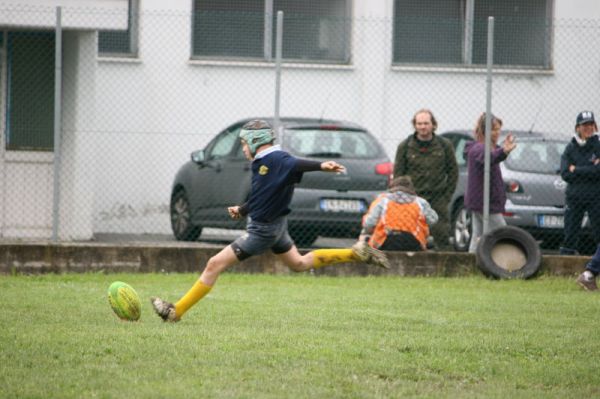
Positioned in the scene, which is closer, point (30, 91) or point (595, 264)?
point (595, 264)

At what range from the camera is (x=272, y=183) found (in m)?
10.7

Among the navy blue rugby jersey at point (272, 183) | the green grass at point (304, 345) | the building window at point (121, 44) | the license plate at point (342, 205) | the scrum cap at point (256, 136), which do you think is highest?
the building window at point (121, 44)

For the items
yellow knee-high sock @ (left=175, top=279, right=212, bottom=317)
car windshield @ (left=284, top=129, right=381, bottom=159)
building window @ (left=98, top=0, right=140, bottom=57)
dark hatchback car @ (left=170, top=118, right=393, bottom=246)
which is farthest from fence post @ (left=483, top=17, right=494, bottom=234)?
building window @ (left=98, top=0, right=140, bottom=57)

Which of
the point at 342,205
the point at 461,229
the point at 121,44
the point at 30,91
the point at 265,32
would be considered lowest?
the point at 461,229

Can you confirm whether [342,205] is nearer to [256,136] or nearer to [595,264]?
[595,264]

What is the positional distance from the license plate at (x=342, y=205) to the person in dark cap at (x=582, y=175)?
259 centimetres

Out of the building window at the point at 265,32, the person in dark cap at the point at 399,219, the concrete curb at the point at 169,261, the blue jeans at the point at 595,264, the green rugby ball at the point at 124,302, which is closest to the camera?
the green rugby ball at the point at 124,302

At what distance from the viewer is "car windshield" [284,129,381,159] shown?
57.2 ft

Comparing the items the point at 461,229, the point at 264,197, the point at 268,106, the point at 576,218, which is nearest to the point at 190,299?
A: the point at 264,197

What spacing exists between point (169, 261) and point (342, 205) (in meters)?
2.55

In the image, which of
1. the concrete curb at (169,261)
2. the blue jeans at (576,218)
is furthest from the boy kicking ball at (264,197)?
the blue jeans at (576,218)

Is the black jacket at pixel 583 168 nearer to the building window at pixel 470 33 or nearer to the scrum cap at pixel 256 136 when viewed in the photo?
the building window at pixel 470 33

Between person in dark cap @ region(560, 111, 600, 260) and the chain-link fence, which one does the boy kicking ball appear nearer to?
the chain-link fence

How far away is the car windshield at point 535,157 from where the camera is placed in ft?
59.4
